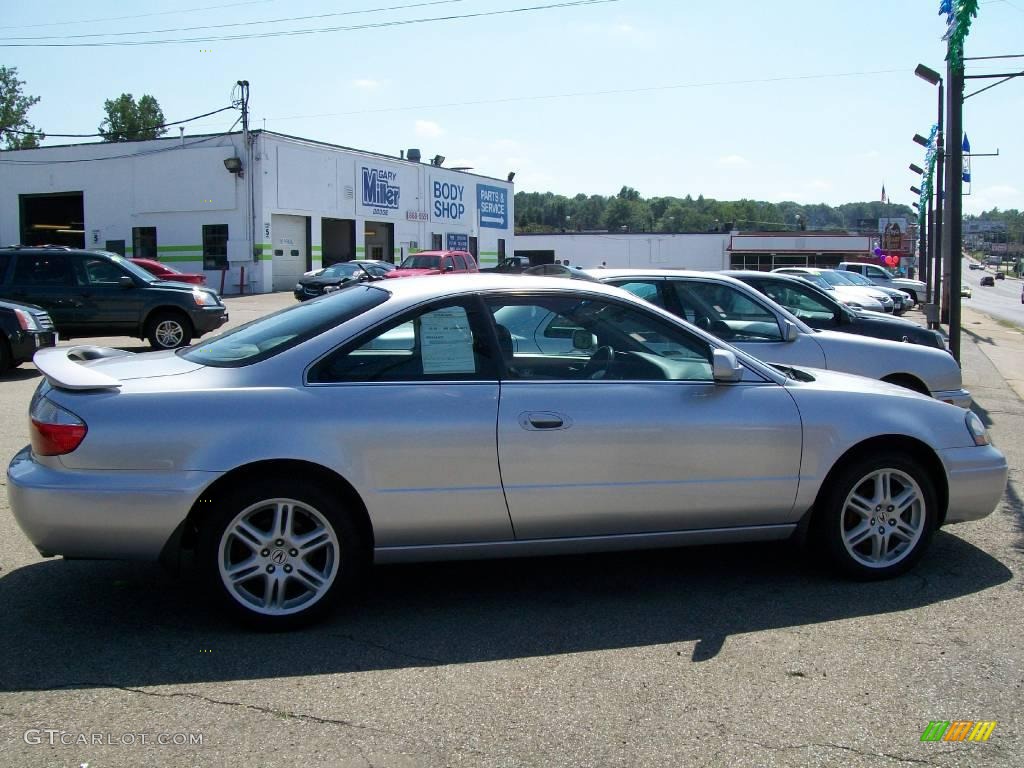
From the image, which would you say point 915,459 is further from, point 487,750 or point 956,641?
point 487,750

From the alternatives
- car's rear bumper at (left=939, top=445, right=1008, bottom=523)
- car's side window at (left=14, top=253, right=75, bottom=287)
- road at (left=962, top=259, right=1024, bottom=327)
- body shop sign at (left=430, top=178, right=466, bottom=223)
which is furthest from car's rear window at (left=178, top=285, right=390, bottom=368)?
body shop sign at (left=430, top=178, right=466, bottom=223)

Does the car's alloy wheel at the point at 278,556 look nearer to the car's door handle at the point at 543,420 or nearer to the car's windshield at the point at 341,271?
the car's door handle at the point at 543,420

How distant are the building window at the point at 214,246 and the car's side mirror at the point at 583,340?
35.8 metres

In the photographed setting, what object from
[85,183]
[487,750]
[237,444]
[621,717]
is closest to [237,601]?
[237,444]

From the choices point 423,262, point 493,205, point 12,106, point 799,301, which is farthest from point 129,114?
point 799,301

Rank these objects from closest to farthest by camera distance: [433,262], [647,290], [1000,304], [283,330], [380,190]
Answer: [283,330] → [647,290] → [433,262] → [380,190] → [1000,304]

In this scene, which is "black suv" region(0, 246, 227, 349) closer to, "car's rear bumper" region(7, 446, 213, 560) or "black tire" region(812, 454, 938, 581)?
"car's rear bumper" region(7, 446, 213, 560)

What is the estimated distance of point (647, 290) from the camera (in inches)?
328

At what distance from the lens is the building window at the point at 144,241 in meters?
40.4

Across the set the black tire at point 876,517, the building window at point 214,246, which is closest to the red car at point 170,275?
the building window at point 214,246

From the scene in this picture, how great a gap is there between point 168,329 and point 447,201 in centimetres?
3638

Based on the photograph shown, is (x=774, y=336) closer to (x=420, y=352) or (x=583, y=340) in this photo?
(x=583, y=340)

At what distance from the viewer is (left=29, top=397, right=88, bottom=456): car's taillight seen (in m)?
4.17

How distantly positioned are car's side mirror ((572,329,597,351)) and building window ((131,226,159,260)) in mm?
38767
